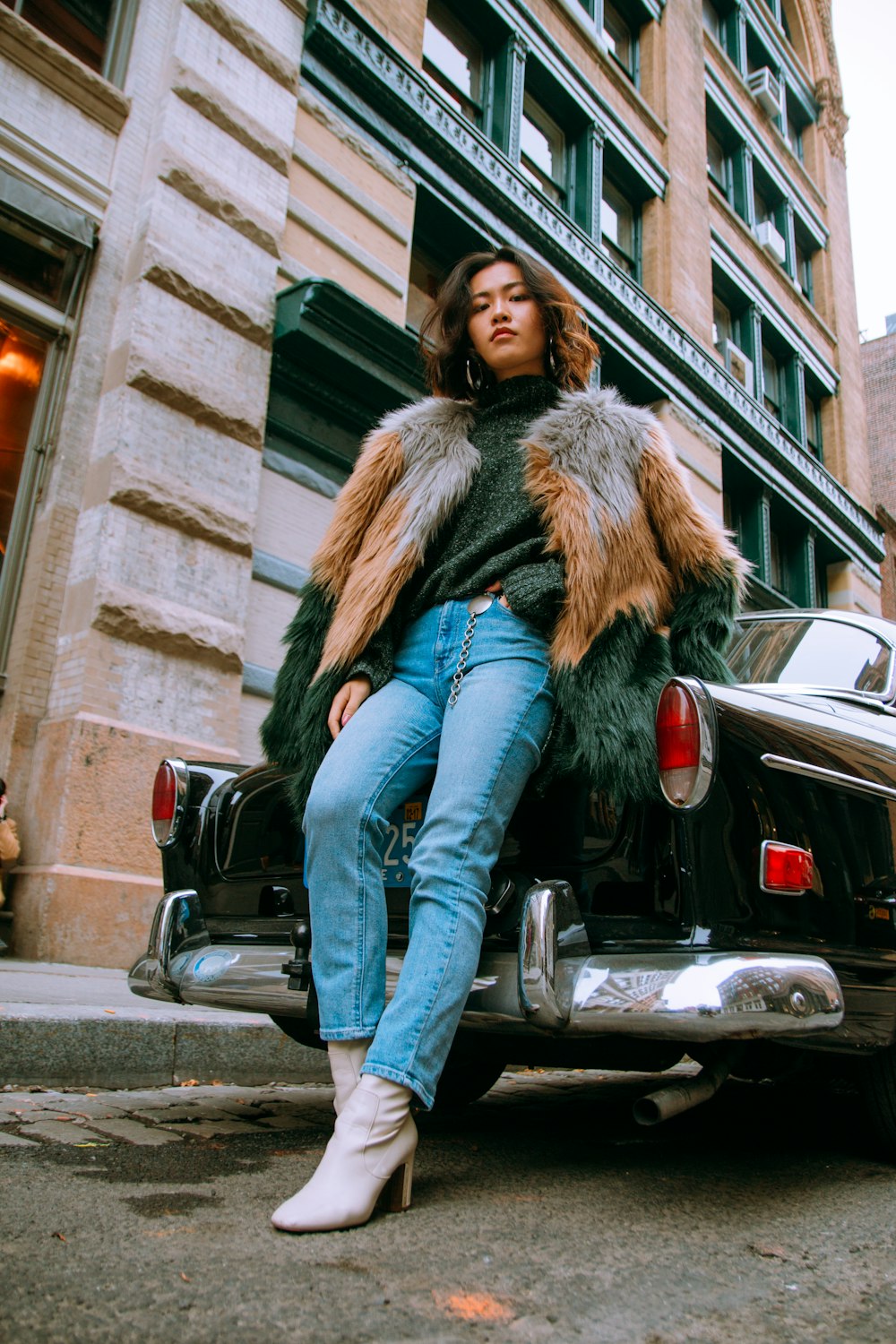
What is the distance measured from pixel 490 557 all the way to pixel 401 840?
0.70m

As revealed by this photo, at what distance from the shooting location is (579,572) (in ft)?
7.19

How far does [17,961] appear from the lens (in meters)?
4.96

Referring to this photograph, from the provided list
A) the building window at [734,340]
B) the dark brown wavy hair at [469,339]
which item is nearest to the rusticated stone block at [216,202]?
the dark brown wavy hair at [469,339]

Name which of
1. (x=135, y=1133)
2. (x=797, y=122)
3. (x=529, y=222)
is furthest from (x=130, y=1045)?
(x=797, y=122)

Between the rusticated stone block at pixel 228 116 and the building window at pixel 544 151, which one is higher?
the building window at pixel 544 151

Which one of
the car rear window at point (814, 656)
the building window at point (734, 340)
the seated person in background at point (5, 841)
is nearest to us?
the car rear window at point (814, 656)

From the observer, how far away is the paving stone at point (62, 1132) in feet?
7.43

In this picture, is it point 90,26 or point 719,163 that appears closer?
point 90,26

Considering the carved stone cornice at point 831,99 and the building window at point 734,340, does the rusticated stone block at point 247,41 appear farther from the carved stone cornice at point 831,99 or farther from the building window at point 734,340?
the carved stone cornice at point 831,99

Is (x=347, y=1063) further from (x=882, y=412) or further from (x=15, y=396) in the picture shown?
(x=882, y=412)

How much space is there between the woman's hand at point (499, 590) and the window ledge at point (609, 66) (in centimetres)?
1261

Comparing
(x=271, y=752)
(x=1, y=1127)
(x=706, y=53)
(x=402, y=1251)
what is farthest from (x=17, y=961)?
(x=706, y=53)

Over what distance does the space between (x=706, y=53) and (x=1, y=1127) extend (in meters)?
18.0

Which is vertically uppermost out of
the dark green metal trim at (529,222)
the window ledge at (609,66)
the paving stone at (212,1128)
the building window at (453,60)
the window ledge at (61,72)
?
the window ledge at (609,66)
